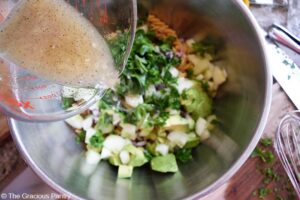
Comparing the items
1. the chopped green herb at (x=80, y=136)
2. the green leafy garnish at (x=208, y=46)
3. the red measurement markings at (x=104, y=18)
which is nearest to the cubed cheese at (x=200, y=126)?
the green leafy garnish at (x=208, y=46)

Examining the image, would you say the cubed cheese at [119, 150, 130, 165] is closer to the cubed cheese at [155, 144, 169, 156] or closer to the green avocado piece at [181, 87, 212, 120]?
the cubed cheese at [155, 144, 169, 156]

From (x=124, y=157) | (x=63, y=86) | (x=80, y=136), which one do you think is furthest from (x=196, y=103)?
(x=63, y=86)

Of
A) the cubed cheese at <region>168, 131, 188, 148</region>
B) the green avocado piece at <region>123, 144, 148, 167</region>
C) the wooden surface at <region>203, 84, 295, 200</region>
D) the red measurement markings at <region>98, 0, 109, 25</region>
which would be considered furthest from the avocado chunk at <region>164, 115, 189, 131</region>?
the red measurement markings at <region>98, 0, 109, 25</region>

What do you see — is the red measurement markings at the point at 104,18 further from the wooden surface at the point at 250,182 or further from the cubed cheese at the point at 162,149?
the wooden surface at the point at 250,182

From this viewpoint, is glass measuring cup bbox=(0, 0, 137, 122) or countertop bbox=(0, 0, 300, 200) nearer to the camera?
glass measuring cup bbox=(0, 0, 137, 122)

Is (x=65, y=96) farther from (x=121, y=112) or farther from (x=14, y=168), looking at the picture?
(x=14, y=168)

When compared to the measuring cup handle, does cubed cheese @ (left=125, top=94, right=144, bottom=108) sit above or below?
below

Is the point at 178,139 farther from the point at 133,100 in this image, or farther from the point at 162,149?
the point at 133,100
